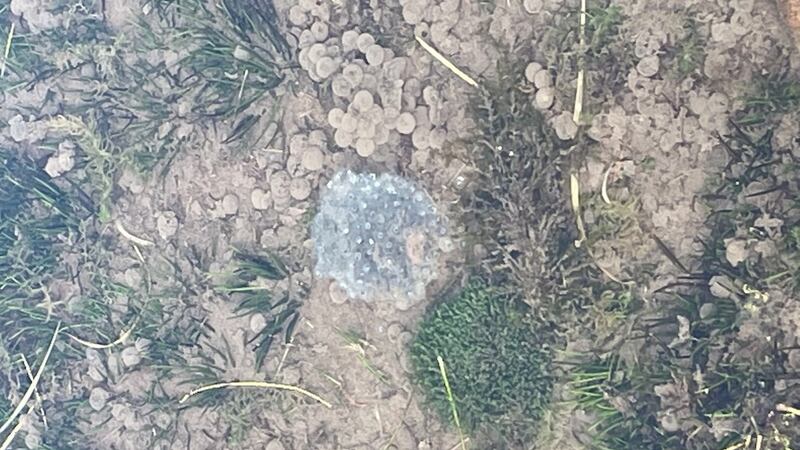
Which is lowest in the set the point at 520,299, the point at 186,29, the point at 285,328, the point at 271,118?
the point at 285,328

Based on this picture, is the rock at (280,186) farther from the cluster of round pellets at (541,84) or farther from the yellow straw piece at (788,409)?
the yellow straw piece at (788,409)

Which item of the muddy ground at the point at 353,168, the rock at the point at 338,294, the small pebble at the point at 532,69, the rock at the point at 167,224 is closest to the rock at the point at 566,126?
the muddy ground at the point at 353,168

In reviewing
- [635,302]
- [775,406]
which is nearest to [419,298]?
[635,302]

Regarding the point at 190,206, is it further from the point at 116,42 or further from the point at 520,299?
the point at 520,299

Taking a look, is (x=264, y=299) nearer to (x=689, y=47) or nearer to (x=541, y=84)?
(x=541, y=84)

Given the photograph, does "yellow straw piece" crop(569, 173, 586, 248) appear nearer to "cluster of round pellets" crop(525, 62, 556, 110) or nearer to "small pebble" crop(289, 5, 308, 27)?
"cluster of round pellets" crop(525, 62, 556, 110)

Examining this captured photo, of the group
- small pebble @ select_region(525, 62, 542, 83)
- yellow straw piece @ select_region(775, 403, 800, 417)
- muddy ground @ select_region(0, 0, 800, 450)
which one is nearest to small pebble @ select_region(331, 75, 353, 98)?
muddy ground @ select_region(0, 0, 800, 450)
